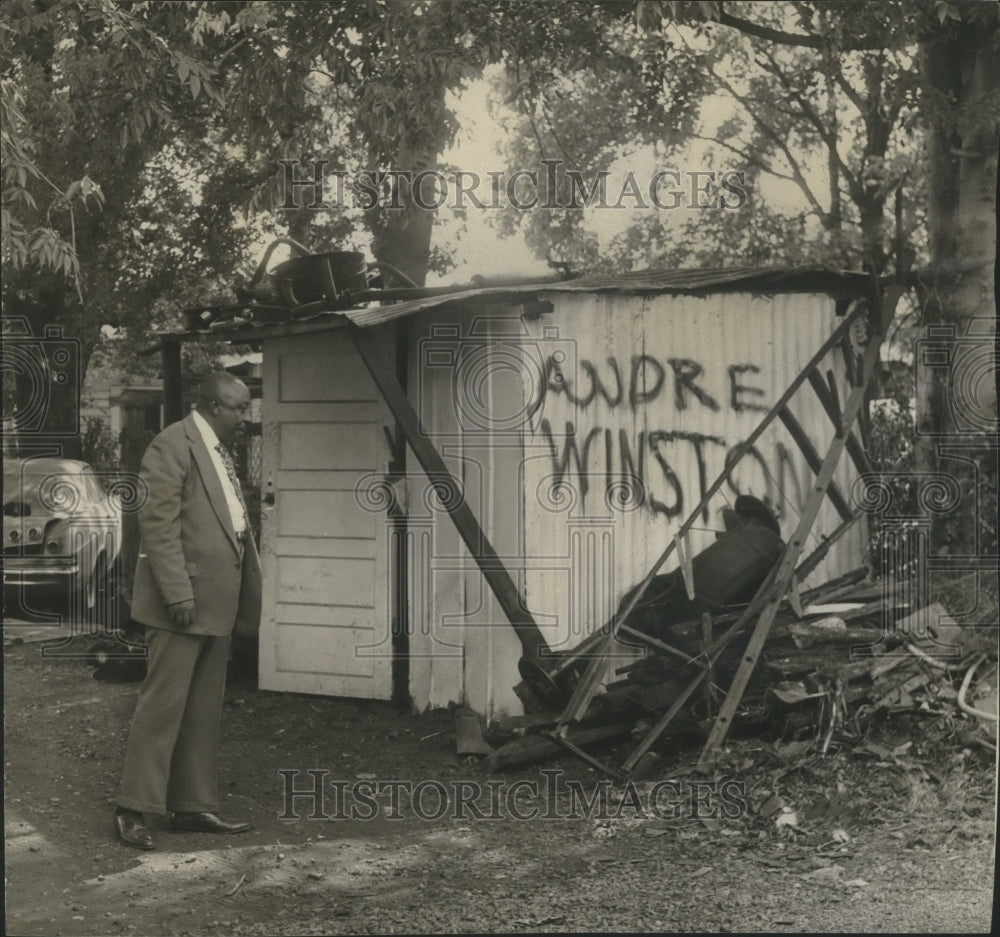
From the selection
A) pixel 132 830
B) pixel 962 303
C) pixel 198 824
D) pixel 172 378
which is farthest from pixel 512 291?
pixel 132 830

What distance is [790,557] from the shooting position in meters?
5.52

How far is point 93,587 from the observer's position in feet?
16.0

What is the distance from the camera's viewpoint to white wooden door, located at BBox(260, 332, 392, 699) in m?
6.41

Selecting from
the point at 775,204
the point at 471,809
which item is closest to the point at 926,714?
the point at 471,809

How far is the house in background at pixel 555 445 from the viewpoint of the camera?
5633mm

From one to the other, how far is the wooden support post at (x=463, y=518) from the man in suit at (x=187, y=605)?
0.96 metres

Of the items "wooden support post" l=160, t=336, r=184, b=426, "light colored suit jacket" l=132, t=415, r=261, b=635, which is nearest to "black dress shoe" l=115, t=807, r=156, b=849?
"light colored suit jacket" l=132, t=415, r=261, b=635

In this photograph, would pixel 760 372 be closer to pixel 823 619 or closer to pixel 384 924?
pixel 823 619

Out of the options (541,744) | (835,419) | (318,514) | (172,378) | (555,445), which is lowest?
(541,744)

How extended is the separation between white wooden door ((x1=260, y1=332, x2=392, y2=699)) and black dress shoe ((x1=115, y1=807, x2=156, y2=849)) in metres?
1.85

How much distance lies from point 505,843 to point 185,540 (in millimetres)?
1820

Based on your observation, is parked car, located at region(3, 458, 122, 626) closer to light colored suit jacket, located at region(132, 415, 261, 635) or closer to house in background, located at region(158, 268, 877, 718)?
light colored suit jacket, located at region(132, 415, 261, 635)

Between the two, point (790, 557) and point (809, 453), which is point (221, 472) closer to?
point (790, 557)

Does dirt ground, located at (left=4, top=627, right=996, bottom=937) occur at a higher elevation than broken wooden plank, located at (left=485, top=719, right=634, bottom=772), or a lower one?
lower
